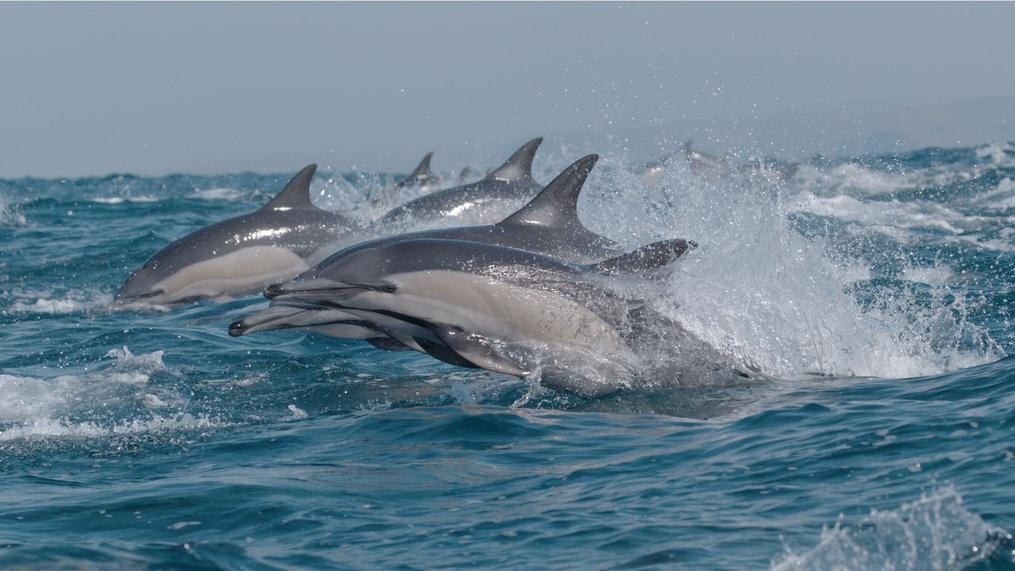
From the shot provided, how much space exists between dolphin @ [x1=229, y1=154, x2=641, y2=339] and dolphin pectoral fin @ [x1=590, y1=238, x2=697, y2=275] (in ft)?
3.71

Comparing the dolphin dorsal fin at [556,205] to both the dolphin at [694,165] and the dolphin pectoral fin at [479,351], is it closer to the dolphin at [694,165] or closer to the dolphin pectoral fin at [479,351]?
the dolphin pectoral fin at [479,351]

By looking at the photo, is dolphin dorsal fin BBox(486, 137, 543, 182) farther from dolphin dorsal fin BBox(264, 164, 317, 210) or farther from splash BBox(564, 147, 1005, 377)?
splash BBox(564, 147, 1005, 377)

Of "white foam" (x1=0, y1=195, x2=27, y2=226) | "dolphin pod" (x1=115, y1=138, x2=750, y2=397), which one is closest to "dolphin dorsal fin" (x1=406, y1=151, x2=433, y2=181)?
"white foam" (x1=0, y1=195, x2=27, y2=226)

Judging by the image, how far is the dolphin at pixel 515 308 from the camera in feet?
31.3

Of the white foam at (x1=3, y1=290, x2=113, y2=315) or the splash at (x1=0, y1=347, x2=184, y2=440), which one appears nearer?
the splash at (x1=0, y1=347, x2=184, y2=440)

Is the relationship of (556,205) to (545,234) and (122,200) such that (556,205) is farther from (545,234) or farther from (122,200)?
(122,200)

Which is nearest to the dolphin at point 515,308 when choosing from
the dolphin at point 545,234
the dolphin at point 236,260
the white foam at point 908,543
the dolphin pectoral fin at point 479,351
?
the dolphin pectoral fin at point 479,351

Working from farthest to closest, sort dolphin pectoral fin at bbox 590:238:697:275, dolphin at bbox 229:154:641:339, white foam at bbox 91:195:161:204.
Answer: white foam at bbox 91:195:161:204
dolphin at bbox 229:154:641:339
dolphin pectoral fin at bbox 590:238:697:275

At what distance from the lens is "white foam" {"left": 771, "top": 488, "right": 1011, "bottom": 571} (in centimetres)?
550

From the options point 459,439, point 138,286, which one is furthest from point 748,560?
point 138,286

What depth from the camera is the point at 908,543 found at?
5613mm

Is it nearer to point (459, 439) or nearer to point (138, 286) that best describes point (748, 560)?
point (459, 439)

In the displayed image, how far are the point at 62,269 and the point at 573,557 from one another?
48.8 ft

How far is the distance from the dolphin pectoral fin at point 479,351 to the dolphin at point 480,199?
679 cm
